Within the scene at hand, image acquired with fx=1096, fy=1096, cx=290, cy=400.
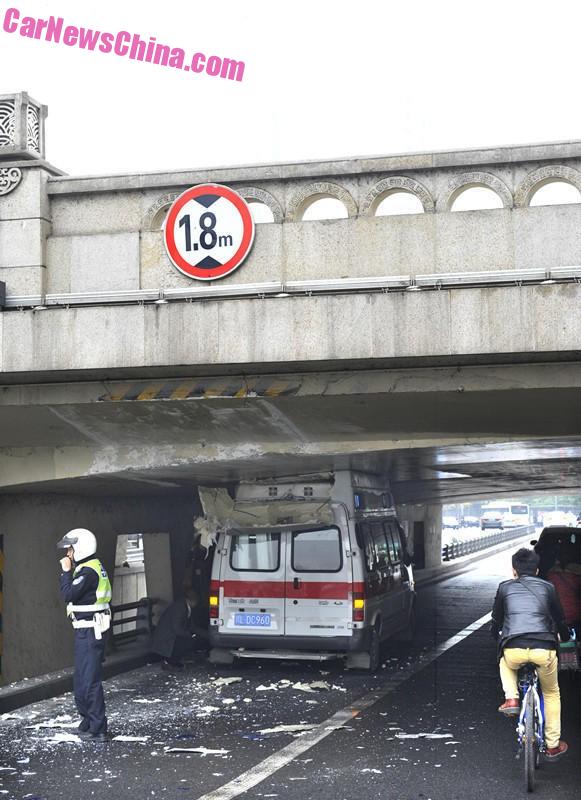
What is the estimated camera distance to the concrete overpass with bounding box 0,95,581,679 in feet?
34.8

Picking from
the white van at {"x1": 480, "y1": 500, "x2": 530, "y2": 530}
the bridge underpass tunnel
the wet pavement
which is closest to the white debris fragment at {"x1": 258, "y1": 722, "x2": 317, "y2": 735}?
the wet pavement

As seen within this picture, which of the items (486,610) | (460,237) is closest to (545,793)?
(460,237)

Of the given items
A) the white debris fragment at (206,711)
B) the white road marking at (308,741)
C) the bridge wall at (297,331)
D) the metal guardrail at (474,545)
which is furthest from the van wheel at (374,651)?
the metal guardrail at (474,545)

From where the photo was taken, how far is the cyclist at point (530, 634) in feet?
28.0

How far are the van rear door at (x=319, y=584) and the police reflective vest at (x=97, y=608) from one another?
3958 mm

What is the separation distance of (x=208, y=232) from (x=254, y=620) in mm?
5470

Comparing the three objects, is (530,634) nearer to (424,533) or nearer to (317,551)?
(317,551)

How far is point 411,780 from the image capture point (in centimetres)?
862

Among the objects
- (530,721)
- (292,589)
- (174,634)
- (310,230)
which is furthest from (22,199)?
(530,721)

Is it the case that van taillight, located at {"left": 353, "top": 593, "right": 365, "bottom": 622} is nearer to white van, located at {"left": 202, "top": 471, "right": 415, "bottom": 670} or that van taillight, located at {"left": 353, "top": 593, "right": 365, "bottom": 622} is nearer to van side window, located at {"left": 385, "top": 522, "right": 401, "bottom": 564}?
white van, located at {"left": 202, "top": 471, "right": 415, "bottom": 670}

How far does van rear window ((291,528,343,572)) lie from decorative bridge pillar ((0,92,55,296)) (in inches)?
196

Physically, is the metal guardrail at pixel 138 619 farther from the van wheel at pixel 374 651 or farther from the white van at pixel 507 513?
the white van at pixel 507 513

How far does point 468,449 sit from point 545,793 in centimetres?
746

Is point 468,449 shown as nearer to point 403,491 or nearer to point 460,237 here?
point 460,237
